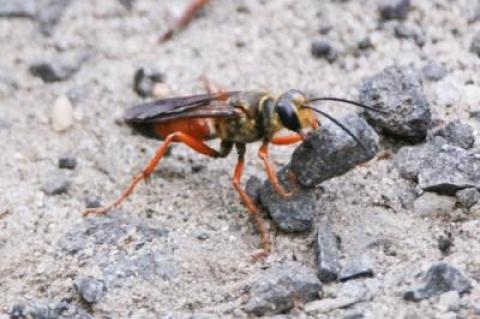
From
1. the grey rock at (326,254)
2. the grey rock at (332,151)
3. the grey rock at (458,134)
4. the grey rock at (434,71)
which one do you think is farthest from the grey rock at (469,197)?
the grey rock at (434,71)

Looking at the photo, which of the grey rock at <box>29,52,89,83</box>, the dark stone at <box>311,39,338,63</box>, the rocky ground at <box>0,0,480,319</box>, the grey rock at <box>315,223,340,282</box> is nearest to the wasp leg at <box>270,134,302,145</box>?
the rocky ground at <box>0,0,480,319</box>

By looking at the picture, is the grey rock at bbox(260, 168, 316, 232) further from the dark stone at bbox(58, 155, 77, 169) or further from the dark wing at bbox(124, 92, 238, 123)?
the dark stone at bbox(58, 155, 77, 169)

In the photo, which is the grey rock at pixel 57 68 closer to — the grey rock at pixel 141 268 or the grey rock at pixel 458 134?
the grey rock at pixel 141 268

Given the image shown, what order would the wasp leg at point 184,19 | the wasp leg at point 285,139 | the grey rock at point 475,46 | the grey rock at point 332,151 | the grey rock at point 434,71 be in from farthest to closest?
the wasp leg at point 184,19, the grey rock at point 475,46, the grey rock at point 434,71, the wasp leg at point 285,139, the grey rock at point 332,151

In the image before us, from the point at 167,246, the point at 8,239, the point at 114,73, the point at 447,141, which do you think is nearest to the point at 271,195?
the point at 167,246

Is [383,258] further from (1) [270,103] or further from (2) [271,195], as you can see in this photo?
(1) [270,103]

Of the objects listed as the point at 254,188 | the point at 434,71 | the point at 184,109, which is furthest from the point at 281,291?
the point at 434,71
